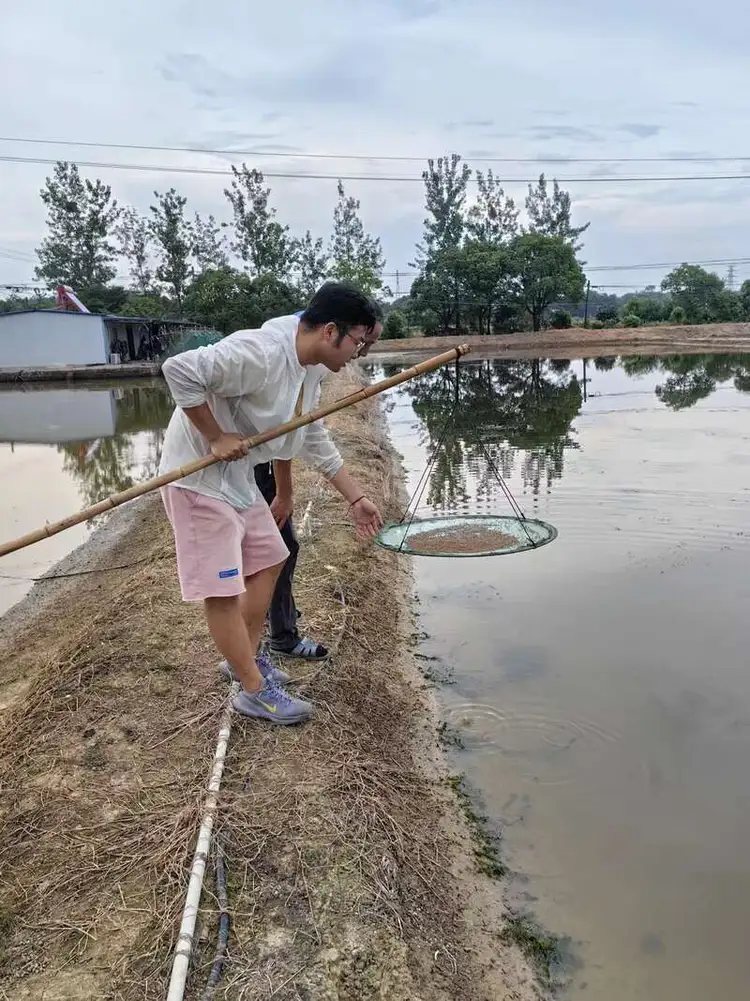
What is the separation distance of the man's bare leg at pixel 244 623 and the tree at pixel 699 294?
3937cm

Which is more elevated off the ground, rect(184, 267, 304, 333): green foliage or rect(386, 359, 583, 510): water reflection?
rect(184, 267, 304, 333): green foliage

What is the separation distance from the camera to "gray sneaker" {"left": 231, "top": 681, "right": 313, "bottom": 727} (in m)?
2.67

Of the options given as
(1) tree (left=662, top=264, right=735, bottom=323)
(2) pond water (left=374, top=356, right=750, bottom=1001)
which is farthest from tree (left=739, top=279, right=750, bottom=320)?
(2) pond water (left=374, top=356, right=750, bottom=1001)

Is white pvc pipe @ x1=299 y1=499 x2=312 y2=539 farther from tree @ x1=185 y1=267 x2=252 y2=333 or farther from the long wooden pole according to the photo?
tree @ x1=185 y1=267 x2=252 y2=333

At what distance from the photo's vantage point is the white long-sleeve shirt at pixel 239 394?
2051 mm

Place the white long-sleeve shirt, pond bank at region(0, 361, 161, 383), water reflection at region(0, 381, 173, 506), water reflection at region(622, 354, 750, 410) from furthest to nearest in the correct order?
pond bank at region(0, 361, 161, 383)
water reflection at region(622, 354, 750, 410)
water reflection at region(0, 381, 173, 506)
the white long-sleeve shirt

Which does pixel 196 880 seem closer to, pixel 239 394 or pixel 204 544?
pixel 204 544

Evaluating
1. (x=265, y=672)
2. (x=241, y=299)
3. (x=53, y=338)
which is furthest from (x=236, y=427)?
(x=241, y=299)

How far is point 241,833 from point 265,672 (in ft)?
2.42

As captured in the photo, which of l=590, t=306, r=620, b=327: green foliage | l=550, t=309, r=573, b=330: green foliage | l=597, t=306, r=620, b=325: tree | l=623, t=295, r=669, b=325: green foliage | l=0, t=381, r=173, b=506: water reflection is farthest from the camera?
l=623, t=295, r=669, b=325: green foliage

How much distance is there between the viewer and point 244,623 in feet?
8.04

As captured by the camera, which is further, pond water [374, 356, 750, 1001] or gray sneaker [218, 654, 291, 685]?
gray sneaker [218, 654, 291, 685]

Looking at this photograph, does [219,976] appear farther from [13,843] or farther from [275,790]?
[13,843]

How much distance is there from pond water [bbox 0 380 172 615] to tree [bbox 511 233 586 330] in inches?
815
